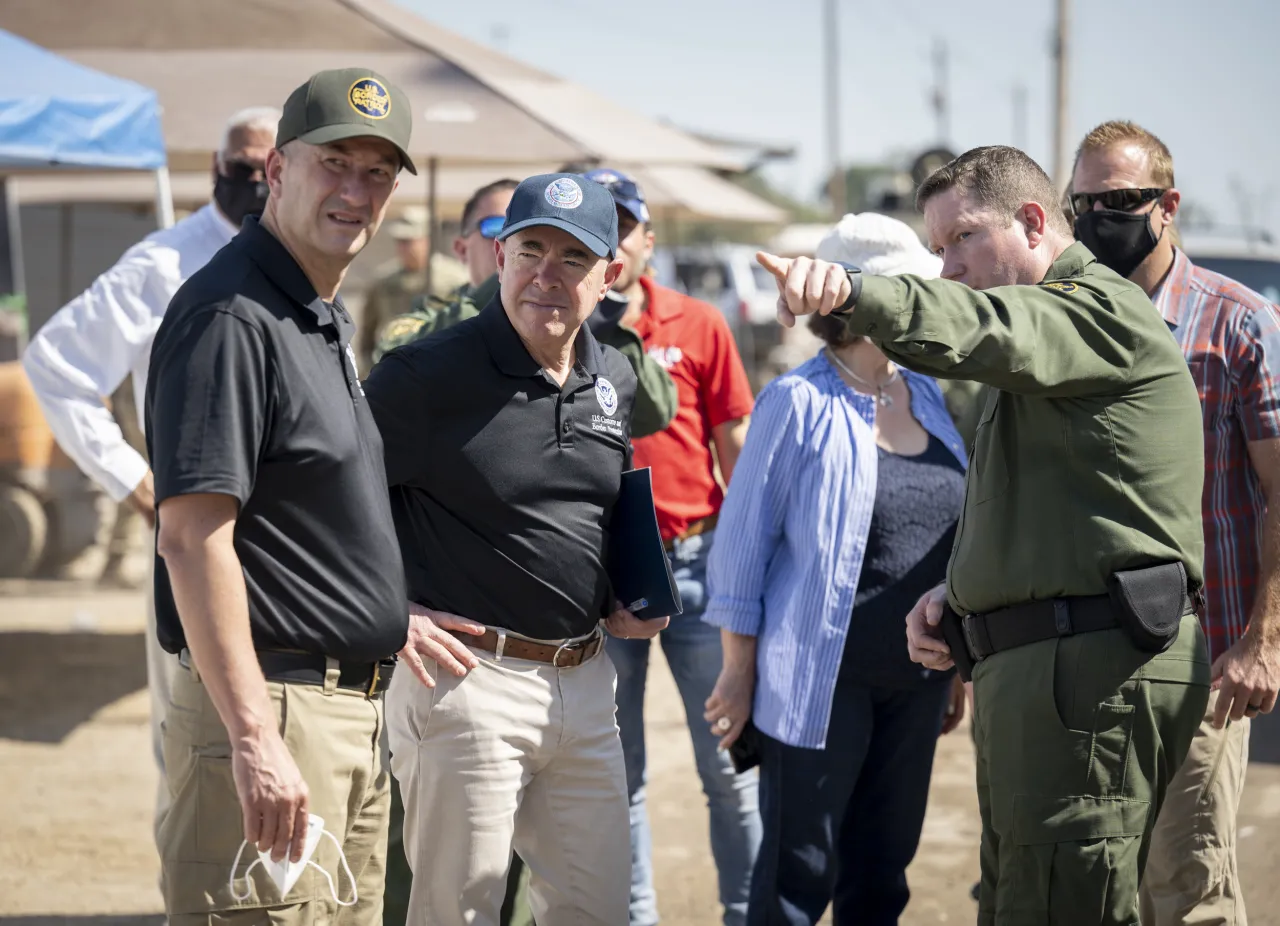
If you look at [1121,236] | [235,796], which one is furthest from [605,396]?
[1121,236]

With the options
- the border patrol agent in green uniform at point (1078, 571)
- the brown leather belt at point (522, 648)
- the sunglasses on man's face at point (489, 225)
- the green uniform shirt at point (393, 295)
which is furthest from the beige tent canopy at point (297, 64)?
the border patrol agent in green uniform at point (1078, 571)

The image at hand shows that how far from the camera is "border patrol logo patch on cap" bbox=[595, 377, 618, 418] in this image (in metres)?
3.27

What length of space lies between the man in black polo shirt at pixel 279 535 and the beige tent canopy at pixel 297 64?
5.27 meters

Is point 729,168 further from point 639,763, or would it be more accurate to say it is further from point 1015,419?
point 1015,419

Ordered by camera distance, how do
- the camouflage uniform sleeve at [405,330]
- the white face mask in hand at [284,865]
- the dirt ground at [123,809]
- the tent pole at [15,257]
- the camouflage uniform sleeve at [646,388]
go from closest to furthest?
the white face mask in hand at [284,865] < the camouflage uniform sleeve at [646,388] < the camouflage uniform sleeve at [405,330] < the dirt ground at [123,809] < the tent pole at [15,257]

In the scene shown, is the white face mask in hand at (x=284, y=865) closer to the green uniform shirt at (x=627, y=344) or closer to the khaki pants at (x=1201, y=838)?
the green uniform shirt at (x=627, y=344)

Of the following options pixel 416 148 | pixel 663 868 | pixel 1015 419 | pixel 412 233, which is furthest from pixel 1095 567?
pixel 412 233

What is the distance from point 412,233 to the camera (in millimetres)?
10789

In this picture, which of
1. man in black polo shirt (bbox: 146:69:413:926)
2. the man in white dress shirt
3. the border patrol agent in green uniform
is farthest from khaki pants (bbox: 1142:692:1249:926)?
the man in white dress shirt

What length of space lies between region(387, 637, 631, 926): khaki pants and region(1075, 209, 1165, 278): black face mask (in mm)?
1838

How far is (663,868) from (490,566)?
251 centimetres

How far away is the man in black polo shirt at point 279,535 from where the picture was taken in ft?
7.74

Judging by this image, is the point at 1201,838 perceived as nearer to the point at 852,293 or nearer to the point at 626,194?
the point at 852,293

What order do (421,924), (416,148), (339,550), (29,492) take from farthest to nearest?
(29,492) < (416,148) < (421,924) < (339,550)
